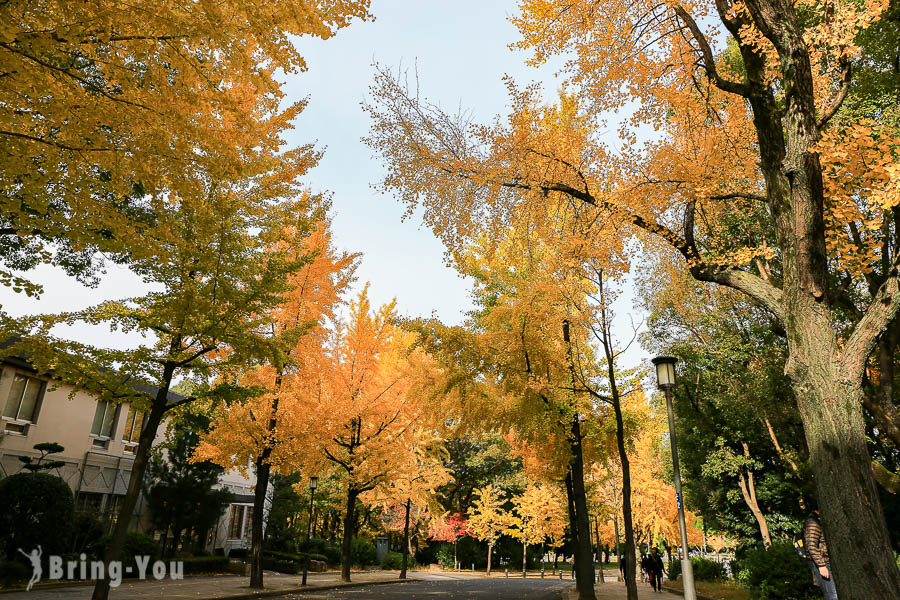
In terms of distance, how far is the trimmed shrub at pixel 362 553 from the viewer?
30.9 metres

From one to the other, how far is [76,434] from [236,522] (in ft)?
39.6

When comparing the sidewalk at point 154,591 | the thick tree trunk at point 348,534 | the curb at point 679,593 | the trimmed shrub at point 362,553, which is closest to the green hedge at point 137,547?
the sidewalk at point 154,591

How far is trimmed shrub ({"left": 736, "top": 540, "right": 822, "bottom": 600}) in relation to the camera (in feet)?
32.4

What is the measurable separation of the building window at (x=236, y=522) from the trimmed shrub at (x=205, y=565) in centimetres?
643

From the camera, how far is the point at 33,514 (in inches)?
478

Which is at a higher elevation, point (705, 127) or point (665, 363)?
point (705, 127)

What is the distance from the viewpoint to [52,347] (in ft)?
28.4

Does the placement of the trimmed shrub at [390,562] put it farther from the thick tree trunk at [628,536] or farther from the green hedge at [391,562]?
the thick tree trunk at [628,536]

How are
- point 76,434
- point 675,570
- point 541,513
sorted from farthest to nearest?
point 541,513 → point 675,570 → point 76,434

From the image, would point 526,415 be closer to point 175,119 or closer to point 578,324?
point 578,324

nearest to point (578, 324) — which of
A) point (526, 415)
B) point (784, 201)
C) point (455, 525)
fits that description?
point (526, 415)

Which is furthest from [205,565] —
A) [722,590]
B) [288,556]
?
[722,590]

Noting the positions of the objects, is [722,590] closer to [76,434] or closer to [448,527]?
[448,527]

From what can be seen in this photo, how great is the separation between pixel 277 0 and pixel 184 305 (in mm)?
6189
